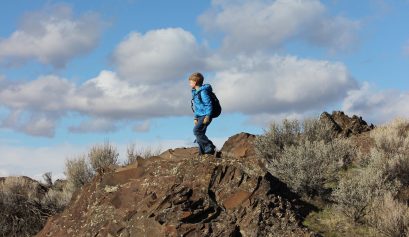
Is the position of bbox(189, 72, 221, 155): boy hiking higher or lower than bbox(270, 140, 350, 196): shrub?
higher

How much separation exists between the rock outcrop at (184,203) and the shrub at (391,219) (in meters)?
1.90

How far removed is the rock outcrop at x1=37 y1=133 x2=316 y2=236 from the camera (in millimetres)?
8195

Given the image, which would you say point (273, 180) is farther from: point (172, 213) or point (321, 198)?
point (321, 198)

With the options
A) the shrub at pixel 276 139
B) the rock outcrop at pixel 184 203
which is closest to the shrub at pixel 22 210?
the rock outcrop at pixel 184 203

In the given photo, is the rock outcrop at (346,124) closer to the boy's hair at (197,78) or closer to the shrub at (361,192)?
the shrub at (361,192)

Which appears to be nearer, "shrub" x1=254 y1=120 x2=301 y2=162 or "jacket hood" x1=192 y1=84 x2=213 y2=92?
"jacket hood" x1=192 y1=84 x2=213 y2=92

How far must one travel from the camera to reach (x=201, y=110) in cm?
1019

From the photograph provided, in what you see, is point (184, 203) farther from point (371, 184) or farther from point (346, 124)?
point (346, 124)

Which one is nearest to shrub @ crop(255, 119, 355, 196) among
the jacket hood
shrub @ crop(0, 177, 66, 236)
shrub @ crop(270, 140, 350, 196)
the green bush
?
shrub @ crop(270, 140, 350, 196)

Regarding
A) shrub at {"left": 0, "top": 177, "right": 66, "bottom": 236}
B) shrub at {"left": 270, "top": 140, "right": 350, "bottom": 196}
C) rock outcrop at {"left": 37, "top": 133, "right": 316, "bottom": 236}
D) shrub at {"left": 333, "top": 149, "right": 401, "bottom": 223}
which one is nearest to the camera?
rock outcrop at {"left": 37, "top": 133, "right": 316, "bottom": 236}

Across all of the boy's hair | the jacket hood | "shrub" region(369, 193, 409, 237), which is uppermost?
the boy's hair

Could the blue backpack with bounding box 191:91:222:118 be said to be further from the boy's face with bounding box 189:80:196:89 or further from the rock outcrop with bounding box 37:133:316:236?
the rock outcrop with bounding box 37:133:316:236

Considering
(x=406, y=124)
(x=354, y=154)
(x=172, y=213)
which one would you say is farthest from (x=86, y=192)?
(x=406, y=124)

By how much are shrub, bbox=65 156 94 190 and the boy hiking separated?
8089 millimetres
